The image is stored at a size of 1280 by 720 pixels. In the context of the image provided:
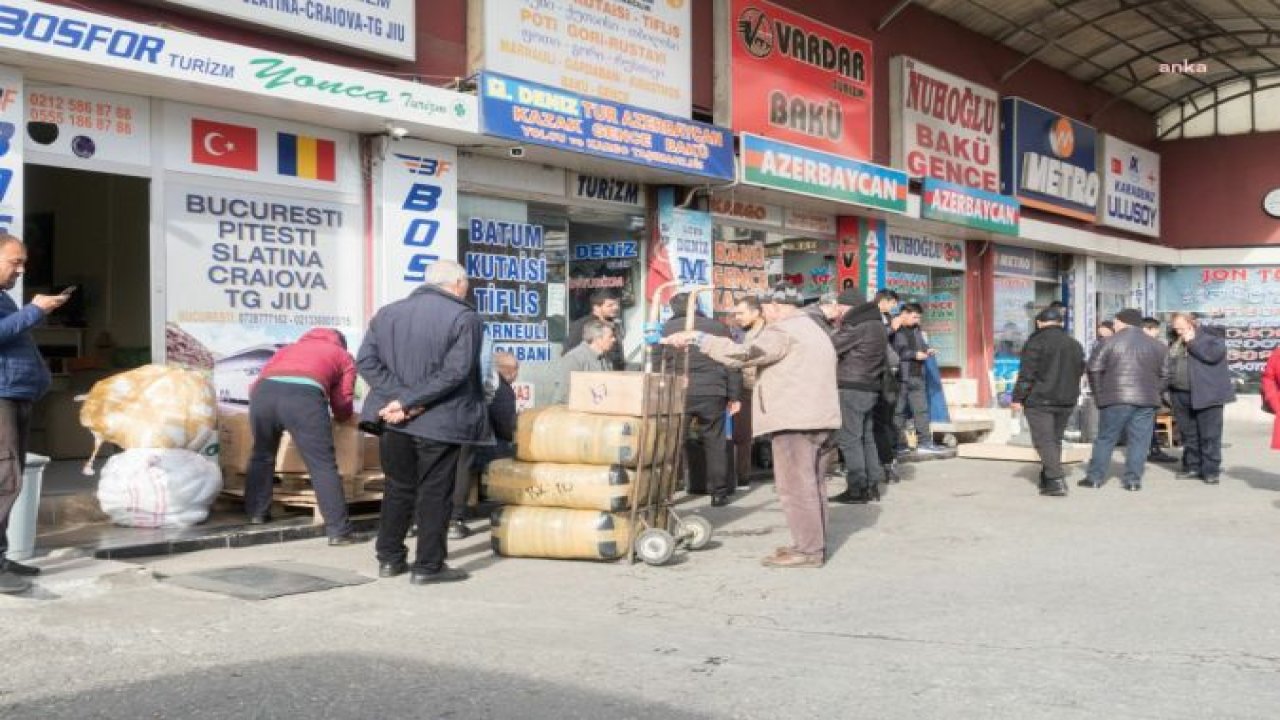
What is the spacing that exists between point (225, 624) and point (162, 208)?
15.1 feet

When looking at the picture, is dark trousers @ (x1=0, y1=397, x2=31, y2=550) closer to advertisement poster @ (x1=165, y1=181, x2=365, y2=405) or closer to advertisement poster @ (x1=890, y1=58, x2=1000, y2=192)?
advertisement poster @ (x1=165, y1=181, x2=365, y2=405)

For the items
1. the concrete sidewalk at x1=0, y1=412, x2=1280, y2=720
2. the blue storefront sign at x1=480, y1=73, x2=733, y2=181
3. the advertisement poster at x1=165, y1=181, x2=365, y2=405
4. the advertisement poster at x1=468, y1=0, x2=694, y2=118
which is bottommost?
the concrete sidewalk at x1=0, y1=412, x2=1280, y2=720

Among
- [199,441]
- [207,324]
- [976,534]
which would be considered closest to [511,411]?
[199,441]

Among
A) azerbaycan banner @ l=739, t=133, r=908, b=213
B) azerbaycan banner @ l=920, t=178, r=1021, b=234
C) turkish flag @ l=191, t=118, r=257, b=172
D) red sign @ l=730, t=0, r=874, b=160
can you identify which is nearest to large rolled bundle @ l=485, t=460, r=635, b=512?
turkish flag @ l=191, t=118, r=257, b=172

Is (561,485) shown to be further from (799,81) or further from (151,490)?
(799,81)

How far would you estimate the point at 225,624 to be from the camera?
5520mm

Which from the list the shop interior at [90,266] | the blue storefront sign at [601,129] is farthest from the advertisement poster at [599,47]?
the shop interior at [90,266]

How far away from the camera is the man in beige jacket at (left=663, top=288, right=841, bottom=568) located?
729cm

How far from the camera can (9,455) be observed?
601 cm

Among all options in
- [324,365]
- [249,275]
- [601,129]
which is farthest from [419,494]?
[601,129]

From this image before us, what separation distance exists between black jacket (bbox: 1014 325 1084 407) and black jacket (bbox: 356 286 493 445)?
6.09 meters

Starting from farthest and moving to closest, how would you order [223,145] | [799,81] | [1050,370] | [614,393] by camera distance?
[799,81] → [1050,370] → [223,145] → [614,393]

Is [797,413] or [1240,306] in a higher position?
[1240,306]

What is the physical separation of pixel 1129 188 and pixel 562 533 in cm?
2106
